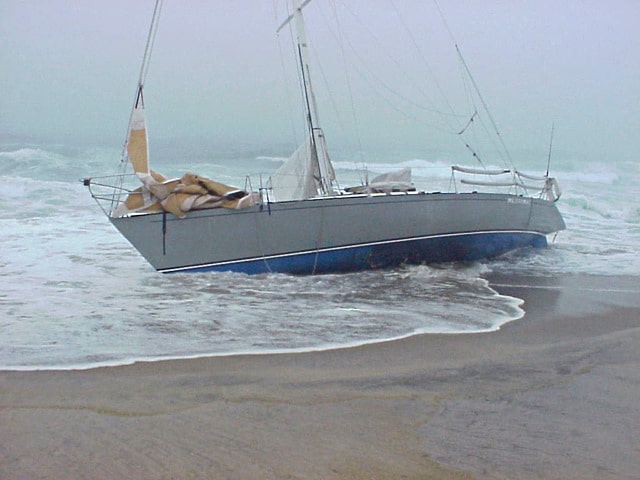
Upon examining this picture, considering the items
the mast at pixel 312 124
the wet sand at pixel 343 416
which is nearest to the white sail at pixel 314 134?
the mast at pixel 312 124

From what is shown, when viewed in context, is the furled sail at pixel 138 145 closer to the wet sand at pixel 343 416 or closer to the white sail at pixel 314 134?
the white sail at pixel 314 134

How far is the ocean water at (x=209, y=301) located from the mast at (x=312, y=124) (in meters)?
1.81

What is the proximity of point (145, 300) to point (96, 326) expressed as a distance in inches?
62.1

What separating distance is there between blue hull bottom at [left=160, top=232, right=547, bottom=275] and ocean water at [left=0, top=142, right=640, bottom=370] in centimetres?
20

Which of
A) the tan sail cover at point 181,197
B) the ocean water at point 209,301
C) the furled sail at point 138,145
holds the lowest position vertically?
the ocean water at point 209,301

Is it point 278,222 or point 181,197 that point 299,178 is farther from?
point 181,197

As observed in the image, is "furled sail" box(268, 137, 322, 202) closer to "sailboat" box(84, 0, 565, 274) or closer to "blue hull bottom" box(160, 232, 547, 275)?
"sailboat" box(84, 0, 565, 274)

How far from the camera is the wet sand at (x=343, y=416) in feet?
10.6

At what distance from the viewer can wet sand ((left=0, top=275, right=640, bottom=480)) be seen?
3230mm

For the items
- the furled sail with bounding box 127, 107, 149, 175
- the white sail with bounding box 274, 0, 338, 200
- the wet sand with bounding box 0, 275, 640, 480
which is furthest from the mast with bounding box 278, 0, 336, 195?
the wet sand with bounding box 0, 275, 640, 480

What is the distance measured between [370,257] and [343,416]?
6.81 meters

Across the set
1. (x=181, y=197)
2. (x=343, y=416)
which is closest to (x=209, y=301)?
(x=181, y=197)

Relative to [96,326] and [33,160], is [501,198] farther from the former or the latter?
[33,160]

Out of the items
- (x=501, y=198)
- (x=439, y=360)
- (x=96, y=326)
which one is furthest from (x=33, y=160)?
(x=439, y=360)
